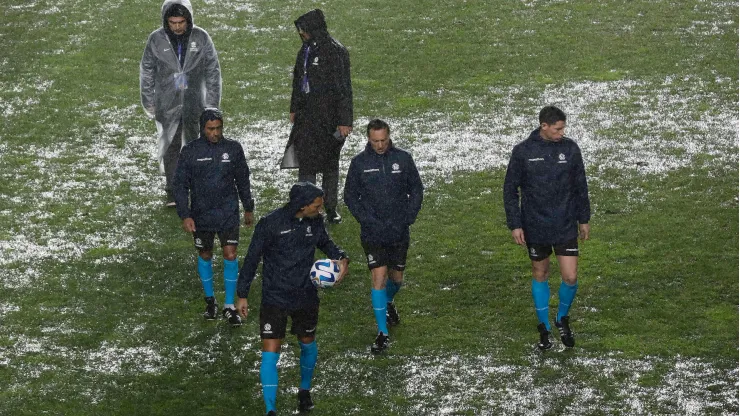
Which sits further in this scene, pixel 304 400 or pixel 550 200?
pixel 550 200

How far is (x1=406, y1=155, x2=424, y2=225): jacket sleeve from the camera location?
10.6 meters

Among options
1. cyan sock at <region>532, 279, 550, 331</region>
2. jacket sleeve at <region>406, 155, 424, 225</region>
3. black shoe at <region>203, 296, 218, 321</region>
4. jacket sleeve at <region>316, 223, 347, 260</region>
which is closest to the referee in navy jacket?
black shoe at <region>203, 296, 218, 321</region>

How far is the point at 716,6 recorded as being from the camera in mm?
20297

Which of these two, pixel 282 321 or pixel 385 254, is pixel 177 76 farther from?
pixel 282 321

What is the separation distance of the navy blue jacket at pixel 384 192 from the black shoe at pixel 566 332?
4.68ft

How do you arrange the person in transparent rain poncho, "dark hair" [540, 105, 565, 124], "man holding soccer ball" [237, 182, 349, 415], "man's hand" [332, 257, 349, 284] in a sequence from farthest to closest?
the person in transparent rain poncho → "dark hair" [540, 105, 565, 124] → "man's hand" [332, 257, 349, 284] → "man holding soccer ball" [237, 182, 349, 415]

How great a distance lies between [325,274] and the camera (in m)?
9.45

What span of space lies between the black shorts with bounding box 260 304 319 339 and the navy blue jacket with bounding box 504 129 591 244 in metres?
1.95

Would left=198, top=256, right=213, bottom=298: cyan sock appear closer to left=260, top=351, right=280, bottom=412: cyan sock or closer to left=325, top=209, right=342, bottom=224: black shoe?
left=260, top=351, right=280, bottom=412: cyan sock

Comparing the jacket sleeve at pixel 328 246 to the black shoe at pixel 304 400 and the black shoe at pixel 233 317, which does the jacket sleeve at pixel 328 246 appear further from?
the black shoe at pixel 233 317

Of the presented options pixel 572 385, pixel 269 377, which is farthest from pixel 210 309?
pixel 572 385

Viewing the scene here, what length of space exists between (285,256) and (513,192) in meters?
2.14

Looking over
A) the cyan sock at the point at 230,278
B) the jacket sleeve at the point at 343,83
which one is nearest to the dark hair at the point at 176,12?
the jacket sleeve at the point at 343,83

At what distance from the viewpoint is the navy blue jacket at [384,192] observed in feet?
34.9
